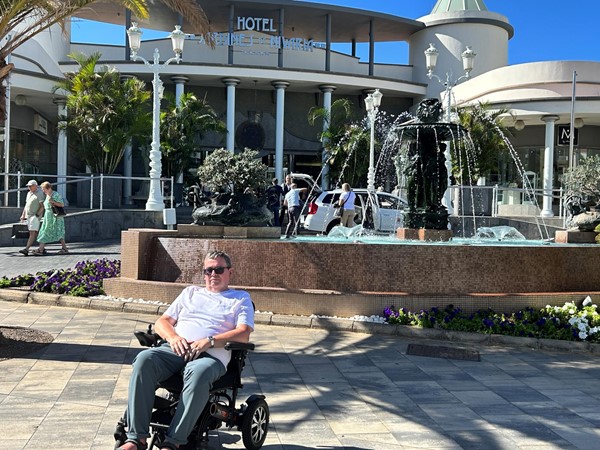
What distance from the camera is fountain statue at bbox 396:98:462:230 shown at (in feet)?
38.4

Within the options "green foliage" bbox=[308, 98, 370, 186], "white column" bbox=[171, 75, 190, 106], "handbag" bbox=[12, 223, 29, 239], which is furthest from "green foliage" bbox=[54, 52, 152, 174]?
"green foliage" bbox=[308, 98, 370, 186]

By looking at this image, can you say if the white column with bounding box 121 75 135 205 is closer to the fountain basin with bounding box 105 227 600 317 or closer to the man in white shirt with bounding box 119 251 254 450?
the fountain basin with bounding box 105 227 600 317

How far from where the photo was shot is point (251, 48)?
34906 mm

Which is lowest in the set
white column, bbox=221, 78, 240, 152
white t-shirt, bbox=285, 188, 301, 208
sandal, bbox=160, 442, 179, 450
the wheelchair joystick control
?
sandal, bbox=160, 442, 179, 450

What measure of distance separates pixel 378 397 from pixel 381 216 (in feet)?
41.7

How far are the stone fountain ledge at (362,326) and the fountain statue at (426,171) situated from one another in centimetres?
410

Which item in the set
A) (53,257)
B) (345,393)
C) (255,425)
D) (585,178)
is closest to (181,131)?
(53,257)

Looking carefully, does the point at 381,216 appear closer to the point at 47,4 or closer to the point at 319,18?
the point at 47,4

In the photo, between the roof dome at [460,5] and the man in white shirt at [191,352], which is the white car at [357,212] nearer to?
the man in white shirt at [191,352]

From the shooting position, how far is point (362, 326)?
795 centimetres

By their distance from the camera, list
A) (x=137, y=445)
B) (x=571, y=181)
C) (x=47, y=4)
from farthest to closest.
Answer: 1. (x=571, y=181)
2. (x=47, y=4)
3. (x=137, y=445)

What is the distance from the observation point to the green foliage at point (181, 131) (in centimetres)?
2667

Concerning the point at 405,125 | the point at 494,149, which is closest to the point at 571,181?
the point at 494,149

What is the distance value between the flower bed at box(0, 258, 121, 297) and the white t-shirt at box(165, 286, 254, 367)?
18.8ft
